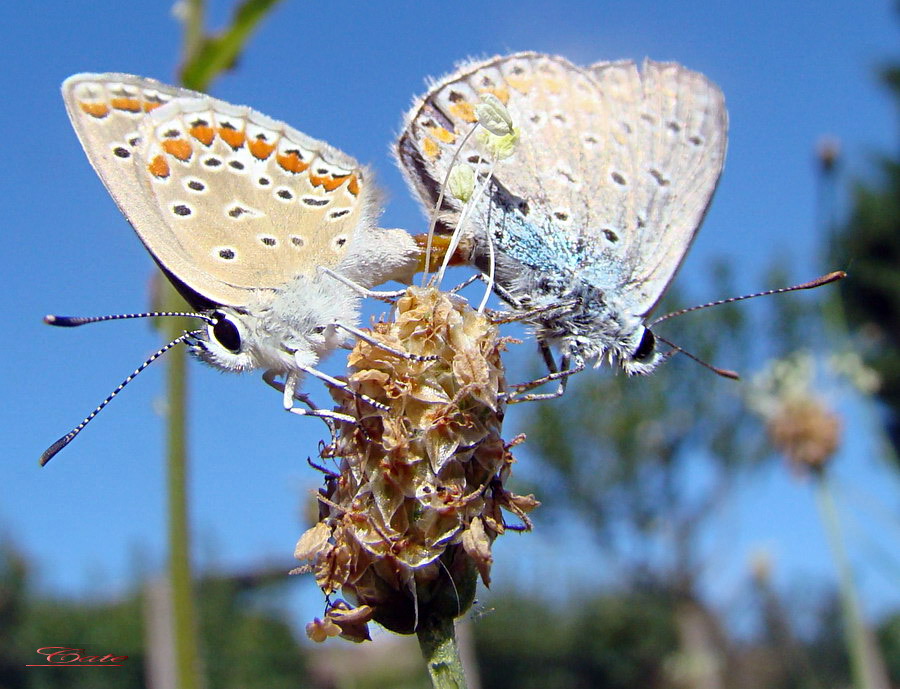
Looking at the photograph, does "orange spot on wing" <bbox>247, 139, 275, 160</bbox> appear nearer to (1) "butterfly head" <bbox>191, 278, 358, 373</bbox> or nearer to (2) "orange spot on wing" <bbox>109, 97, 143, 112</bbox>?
(2) "orange spot on wing" <bbox>109, 97, 143, 112</bbox>

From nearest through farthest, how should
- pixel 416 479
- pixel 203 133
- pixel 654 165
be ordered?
pixel 416 479 → pixel 203 133 → pixel 654 165

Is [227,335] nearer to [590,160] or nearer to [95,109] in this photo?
[95,109]

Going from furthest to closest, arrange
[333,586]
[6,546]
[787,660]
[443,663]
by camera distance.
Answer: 1. [787,660]
2. [6,546]
3. [333,586]
4. [443,663]

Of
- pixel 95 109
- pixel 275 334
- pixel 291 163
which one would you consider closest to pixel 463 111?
pixel 291 163

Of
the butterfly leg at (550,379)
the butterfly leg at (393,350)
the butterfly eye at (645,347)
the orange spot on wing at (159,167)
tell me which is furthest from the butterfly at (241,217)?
the butterfly eye at (645,347)

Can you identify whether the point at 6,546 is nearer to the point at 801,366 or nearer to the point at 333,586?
the point at 801,366

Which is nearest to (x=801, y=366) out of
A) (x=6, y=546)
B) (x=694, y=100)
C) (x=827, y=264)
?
(x=827, y=264)
